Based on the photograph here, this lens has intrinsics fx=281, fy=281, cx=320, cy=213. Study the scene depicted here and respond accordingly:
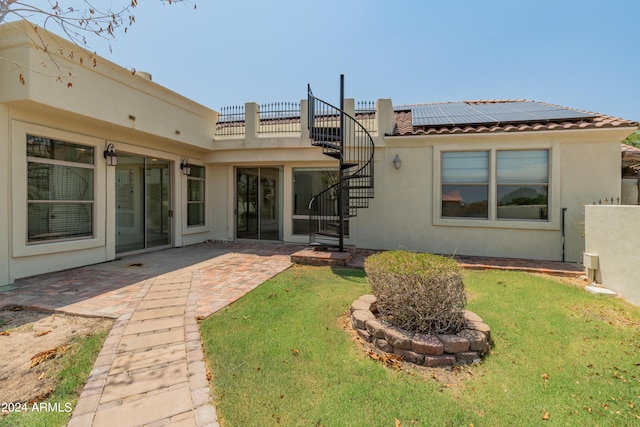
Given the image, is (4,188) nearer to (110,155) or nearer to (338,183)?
(110,155)

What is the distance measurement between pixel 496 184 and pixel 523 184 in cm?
62

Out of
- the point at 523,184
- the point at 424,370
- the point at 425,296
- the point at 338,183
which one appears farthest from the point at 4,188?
the point at 523,184

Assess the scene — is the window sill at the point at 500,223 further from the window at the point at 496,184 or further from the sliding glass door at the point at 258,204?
the sliding glass door at the point at 258,204

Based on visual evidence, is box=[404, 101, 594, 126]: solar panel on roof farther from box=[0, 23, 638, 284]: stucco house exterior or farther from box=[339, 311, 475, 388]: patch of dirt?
box=[339, 311, 475, 388]: patch of dirt

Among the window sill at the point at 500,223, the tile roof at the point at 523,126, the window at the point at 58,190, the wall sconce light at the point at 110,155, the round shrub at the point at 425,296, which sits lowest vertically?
the round shrub at the point at 425,296

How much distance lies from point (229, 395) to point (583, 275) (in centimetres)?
684

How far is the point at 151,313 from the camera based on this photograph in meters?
3.79

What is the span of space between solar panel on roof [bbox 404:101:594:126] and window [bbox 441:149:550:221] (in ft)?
3.48

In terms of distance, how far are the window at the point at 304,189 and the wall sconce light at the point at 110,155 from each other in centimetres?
467

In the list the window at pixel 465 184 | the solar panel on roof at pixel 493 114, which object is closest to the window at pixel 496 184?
the window at pixel 465 184

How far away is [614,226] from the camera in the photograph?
4770 millimetres

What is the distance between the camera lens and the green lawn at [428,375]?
2.01 m

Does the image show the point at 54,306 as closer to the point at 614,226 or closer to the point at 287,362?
the point at 287,362

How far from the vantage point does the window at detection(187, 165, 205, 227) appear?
30.0 ft
